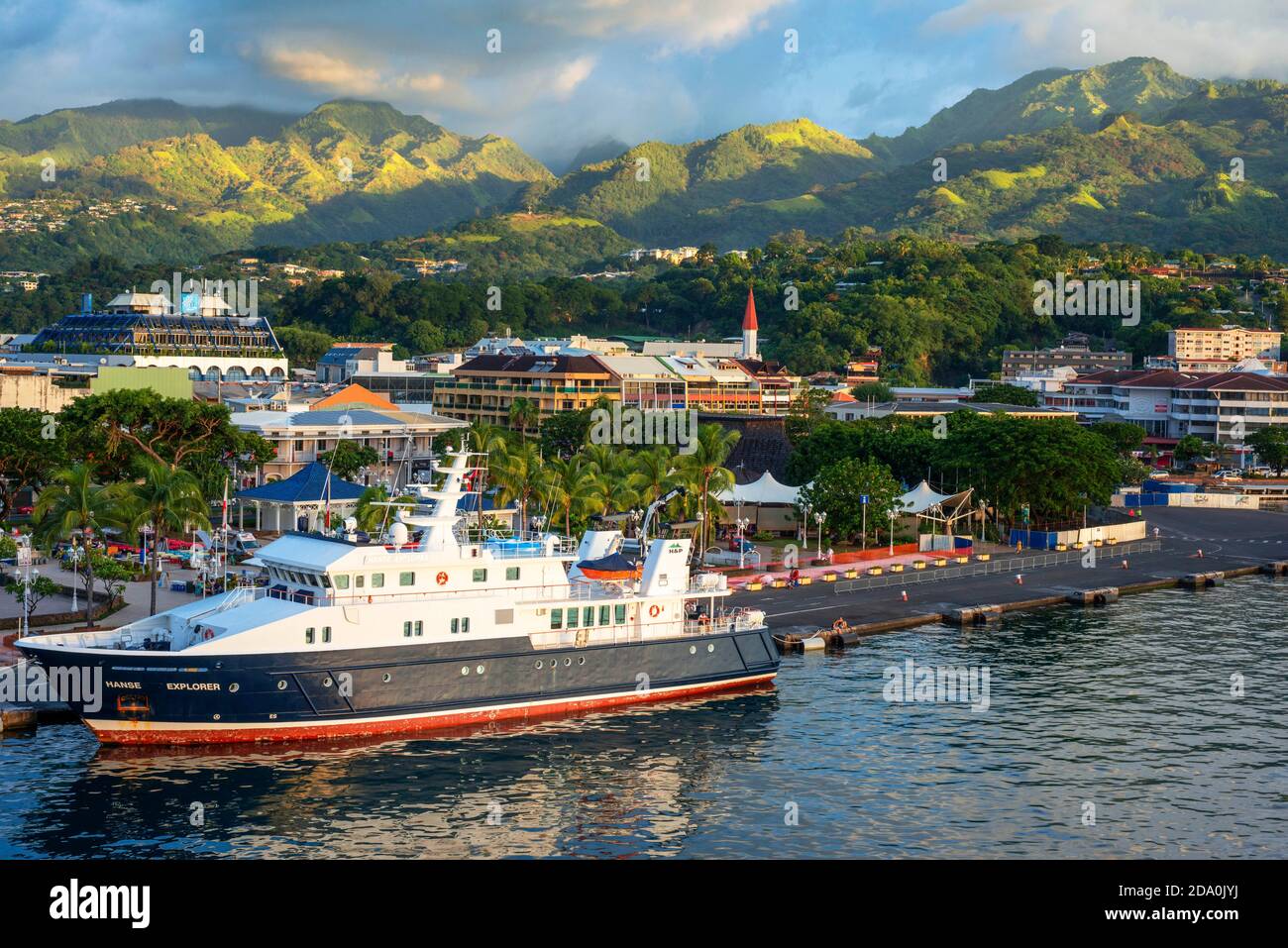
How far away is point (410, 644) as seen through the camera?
46.9 meters

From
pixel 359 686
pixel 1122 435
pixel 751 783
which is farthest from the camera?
pixel 1122 435

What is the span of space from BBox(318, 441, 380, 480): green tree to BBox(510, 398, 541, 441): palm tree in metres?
27.5

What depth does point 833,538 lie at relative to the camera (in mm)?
90438

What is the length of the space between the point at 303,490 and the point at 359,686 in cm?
3965

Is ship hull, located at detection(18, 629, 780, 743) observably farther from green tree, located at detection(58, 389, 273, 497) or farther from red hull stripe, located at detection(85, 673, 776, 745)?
green tree, located at detection(58, 389, 273, 497)

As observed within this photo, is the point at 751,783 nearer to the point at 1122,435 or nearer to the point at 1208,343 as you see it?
the point at 1122,435

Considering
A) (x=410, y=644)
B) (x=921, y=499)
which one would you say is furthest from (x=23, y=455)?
(x=921, y=499)

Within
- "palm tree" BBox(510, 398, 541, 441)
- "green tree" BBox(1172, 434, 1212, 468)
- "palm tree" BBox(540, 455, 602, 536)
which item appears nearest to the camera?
"palm tree" BBox(540, 455, 602, 536)

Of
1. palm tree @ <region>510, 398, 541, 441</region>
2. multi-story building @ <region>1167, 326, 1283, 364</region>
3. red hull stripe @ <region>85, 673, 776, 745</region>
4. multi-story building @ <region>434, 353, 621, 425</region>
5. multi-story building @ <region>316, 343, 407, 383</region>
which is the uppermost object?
multi-story building @ <region>1167, 326, 1283, 364</region>

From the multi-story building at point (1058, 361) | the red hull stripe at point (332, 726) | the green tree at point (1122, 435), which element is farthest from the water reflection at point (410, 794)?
the multi-story building at point (1058, 361)

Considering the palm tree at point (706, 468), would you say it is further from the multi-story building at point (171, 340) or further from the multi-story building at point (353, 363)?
the multi-story building at point (171, 340)

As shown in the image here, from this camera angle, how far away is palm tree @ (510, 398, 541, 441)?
130 m

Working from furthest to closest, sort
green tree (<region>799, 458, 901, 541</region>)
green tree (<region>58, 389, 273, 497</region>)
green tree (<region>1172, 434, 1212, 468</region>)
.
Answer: green tree (<region>1172, 434, 1212, 468</region>) → green tree (<region>799, 458, 901, 541</region>) → green tree (<region>58, 389, 273, 497</region>)

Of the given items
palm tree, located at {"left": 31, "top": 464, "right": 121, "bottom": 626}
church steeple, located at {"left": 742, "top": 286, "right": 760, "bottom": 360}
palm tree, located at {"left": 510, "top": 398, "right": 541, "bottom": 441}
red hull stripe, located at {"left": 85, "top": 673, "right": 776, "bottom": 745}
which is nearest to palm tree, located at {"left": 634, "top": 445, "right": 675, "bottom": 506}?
red hull stripe, located at {"left": 85, "top": 673, "right": 776, "bottom": 745}
